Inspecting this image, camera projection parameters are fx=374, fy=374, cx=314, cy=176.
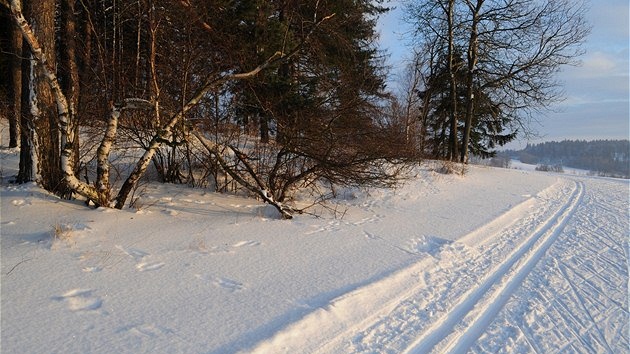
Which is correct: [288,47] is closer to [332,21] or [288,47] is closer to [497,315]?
[332,21]

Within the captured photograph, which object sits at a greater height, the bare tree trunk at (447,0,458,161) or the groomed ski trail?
the bare tree trunk at (447,0,458,161)

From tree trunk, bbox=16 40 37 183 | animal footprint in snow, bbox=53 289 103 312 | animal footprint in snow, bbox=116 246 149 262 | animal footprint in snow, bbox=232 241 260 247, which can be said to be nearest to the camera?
animal footprint in snow, bbox=53 289 103 312

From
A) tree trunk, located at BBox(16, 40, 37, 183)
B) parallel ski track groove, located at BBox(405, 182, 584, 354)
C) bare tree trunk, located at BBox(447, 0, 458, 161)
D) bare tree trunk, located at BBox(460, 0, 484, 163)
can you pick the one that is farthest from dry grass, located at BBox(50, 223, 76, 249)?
bare tree trunk, located at BBox(460, 0, 484, 163)

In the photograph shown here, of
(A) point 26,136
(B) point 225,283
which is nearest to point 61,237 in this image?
(B) point 225,283

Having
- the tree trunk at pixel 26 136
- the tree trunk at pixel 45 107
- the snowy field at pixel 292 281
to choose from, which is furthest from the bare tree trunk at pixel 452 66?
the tree trunk at pixel 26 136

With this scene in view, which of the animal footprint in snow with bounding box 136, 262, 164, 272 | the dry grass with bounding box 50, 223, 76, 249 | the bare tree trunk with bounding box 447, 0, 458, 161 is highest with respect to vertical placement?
the bare tree trunk with bounding box 447, 0, 458, 161

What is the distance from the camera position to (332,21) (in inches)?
351

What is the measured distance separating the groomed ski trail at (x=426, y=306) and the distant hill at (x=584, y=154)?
7919cm

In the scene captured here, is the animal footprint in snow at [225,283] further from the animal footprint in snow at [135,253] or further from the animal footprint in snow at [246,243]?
the animal footprint in snow at [246,243]

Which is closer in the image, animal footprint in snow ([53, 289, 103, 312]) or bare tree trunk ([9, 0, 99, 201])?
animal footprint in snow ([53, 289, 103, 312])

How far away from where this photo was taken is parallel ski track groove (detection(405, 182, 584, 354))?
3.30 meters

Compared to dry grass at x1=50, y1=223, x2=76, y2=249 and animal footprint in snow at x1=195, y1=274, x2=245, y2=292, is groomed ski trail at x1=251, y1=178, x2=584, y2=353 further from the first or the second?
dry grass at x1=50, y1=223, x2=76, y2=249

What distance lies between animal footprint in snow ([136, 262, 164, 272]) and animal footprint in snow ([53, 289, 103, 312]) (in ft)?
2.14

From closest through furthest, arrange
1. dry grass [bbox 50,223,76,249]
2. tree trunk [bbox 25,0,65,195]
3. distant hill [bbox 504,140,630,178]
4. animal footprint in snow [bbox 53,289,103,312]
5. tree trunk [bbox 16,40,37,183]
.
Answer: animal footprint in snow [bbox 53,289,103,312]
dry grass [bbox 50,223,76,249]
tree trunk [bbox 25,0,65,195]
tree trunk [bbox 16,40,37,183]
distant hill [bbox 504,140,630,178]
